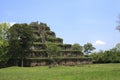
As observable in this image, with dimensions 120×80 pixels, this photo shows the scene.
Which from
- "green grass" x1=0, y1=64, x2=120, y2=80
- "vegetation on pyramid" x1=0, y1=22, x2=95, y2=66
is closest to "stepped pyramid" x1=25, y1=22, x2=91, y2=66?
"vegetation on pyramid" x1=0, y1=22, x2=95, y2=66

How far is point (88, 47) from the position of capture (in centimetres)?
13125

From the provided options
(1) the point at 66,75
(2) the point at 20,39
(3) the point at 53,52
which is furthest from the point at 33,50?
(1) the point at 66,75

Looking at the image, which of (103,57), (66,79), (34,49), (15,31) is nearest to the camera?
(66,79)

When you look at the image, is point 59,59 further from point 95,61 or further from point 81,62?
point 95,61

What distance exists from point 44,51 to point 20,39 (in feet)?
29.8

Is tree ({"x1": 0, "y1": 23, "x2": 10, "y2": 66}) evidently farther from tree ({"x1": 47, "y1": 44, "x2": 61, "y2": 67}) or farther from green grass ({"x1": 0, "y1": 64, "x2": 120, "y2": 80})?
green grass ({"x1": 0, "y1": 64, "x2": 120, "y2": 80})

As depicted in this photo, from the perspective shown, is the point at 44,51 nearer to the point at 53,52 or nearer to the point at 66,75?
the point at 53,52

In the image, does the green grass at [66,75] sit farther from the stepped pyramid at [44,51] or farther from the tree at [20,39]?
the stepped pyramid at [44,51]

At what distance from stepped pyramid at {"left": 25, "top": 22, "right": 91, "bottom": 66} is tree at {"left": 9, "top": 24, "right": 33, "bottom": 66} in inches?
113

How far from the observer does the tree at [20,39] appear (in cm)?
7625

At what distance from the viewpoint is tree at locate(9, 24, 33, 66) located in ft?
250

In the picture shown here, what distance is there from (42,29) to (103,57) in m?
30.8

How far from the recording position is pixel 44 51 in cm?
8306

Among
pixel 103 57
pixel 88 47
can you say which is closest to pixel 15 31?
pixel 103 57
